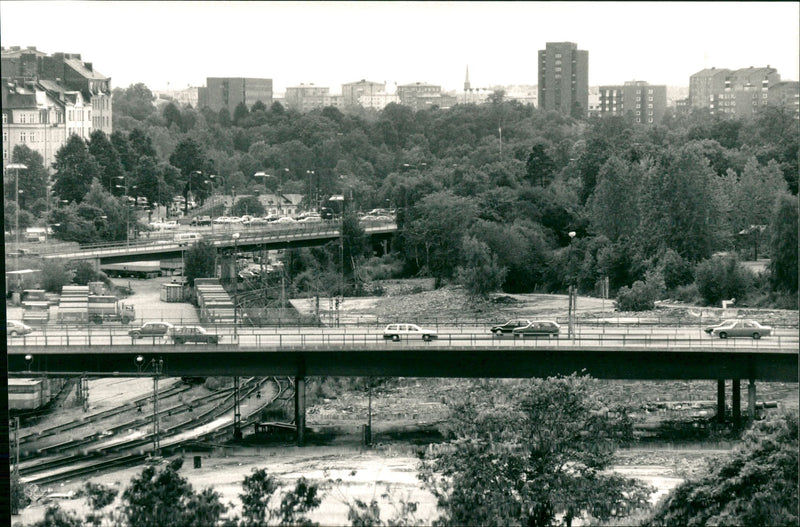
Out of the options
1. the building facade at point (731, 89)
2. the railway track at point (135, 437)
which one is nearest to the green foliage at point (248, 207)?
the building facade at point (731, 89)

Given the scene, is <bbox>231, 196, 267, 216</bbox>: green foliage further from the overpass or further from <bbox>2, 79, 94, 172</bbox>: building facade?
<bbox>2, 79, 94, 172</bbox>: building facade

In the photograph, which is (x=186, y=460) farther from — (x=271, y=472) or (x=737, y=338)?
(x=737, y=338)

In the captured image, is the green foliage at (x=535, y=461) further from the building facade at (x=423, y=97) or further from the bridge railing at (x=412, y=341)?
the building facade at (x=423, y=97)

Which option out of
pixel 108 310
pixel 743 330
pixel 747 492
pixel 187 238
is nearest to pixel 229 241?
pixel 187 238

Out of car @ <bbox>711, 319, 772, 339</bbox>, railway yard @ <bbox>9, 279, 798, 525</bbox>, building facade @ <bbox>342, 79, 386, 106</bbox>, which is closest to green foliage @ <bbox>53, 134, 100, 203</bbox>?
building facade @ <bbox>342, 79, 386, 106</bbox>

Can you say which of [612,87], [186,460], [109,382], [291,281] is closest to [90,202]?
[291,281]
